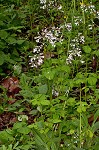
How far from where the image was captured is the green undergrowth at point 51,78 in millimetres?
2596

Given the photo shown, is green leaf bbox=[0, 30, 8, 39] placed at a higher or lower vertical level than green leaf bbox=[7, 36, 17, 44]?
higher

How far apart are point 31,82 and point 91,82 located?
0.81 meters

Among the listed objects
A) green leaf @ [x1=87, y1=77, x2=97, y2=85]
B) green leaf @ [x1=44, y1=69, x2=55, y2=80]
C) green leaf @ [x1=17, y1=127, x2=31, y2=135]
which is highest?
green leaf @ [x1=44, y1=69, x2=55, y2=80]

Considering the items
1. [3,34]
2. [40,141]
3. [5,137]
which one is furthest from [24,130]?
[3,34]

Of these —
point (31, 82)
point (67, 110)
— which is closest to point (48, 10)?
point (31, 82)

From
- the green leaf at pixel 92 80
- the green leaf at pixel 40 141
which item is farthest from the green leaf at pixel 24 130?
the green leaf at pixel 92 80

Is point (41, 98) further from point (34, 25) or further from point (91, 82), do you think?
point (34, 25)

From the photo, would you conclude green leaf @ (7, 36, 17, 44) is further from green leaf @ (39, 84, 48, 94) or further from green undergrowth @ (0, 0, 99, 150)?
green leaf @ (39, 84, 48, 94)

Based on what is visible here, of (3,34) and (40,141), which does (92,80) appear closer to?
(40,141)

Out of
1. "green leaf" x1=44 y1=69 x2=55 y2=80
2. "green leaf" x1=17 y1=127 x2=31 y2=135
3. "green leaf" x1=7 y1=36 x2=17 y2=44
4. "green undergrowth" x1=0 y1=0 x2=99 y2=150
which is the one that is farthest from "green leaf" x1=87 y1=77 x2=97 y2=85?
"green leaf" x1=7 y1=36 x2=17 y2=44

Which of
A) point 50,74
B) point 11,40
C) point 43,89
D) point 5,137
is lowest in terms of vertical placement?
point 5,137

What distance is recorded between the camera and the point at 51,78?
281 cm

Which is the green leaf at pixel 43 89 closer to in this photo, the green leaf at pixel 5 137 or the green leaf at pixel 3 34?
the green leaf at pixel 5 137

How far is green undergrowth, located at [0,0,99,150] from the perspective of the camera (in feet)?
8.52
